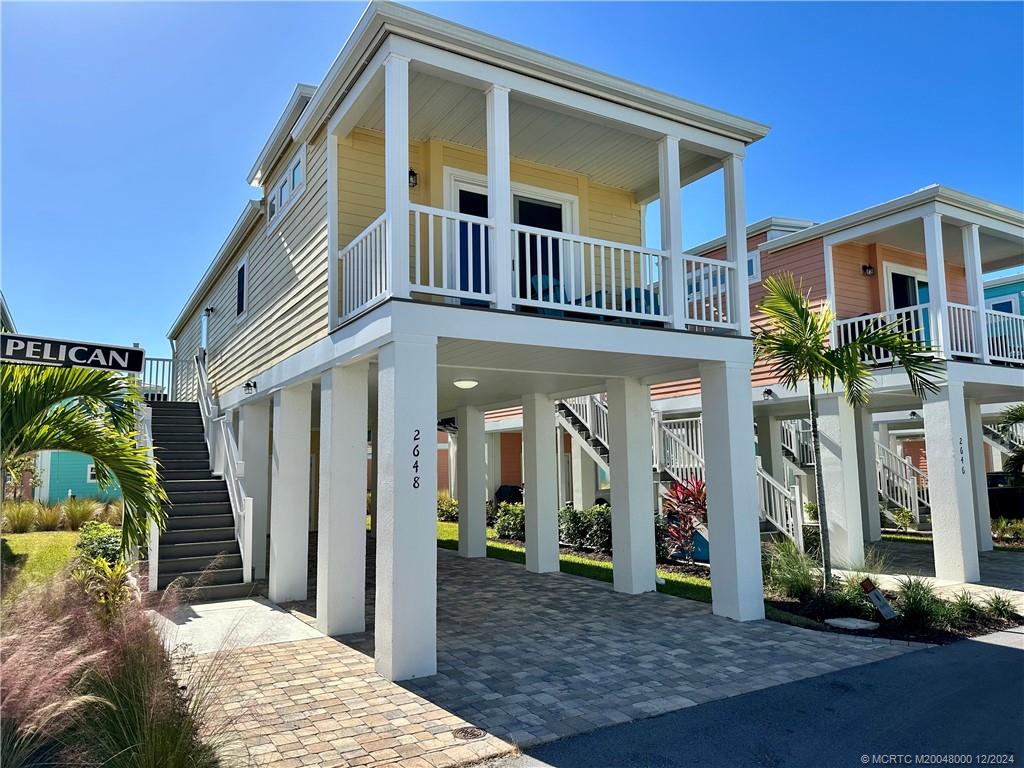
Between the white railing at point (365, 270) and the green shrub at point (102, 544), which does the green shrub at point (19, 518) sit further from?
the white railing at point (365, 270)

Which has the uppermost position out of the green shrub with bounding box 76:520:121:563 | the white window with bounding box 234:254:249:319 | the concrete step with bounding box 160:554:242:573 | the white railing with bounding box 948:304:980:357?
the white window with bounding box 234:254:249:319

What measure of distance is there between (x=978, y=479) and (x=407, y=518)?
14806mm

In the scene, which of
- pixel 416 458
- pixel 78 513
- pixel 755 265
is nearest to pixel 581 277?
pixel 416 458

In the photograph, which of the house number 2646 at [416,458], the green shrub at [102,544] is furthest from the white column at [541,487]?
the green shrub at [102,544]

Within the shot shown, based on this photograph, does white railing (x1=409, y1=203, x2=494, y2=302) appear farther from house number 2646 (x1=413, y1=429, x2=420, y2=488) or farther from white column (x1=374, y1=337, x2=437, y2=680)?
house number 2646 (x1=413, y1=429, x2=420, y2=488)

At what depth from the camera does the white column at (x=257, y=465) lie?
465 inches

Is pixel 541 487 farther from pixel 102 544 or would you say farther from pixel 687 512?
pixel 102 544

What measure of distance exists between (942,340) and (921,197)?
8.40 feet

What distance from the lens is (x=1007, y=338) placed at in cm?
1310

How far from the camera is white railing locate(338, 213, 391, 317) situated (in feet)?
22.7

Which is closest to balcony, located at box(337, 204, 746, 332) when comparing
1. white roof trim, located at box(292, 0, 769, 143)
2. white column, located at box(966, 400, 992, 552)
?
white roof trim, located at box(292, 0, 769, 143)

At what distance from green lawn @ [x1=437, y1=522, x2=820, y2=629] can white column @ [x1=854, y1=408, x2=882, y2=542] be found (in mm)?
7180

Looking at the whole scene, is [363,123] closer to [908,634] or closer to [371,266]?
[371,266]

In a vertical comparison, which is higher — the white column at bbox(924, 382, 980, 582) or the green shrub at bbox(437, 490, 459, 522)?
the white column at bbox(924, 382, 980, 582)
